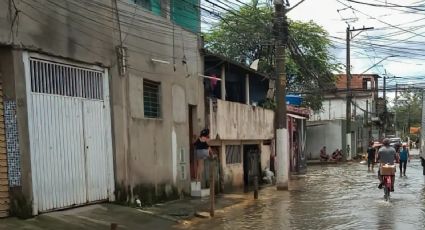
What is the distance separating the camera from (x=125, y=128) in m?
12.4

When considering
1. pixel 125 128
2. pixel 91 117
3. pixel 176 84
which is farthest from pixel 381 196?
pixel 91 117

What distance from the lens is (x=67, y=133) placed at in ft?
34.2

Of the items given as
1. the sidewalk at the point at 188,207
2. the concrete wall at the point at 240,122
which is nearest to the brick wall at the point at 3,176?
the sidewalk at the point at 188,207

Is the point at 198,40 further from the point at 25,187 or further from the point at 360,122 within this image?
the point at 360,122

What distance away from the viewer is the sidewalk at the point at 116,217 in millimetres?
8984

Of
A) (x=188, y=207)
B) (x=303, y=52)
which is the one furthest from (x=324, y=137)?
(x=188, y=207)

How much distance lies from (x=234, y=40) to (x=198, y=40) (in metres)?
19.0

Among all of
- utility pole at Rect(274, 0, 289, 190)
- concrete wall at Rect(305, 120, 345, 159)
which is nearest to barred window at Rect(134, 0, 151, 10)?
utility pole at Rect(274, 0, 289, 190)

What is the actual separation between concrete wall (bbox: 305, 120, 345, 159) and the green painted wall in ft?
107

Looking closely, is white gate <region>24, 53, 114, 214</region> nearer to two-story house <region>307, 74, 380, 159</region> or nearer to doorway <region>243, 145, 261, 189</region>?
doorway <region>243, 145, 261, 189</region>

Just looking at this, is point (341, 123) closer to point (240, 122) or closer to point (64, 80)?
point (240, 122)

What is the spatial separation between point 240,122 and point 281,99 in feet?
5.90

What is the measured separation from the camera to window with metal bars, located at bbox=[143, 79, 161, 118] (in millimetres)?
13867

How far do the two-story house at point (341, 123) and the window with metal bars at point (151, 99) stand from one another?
22841 mm
